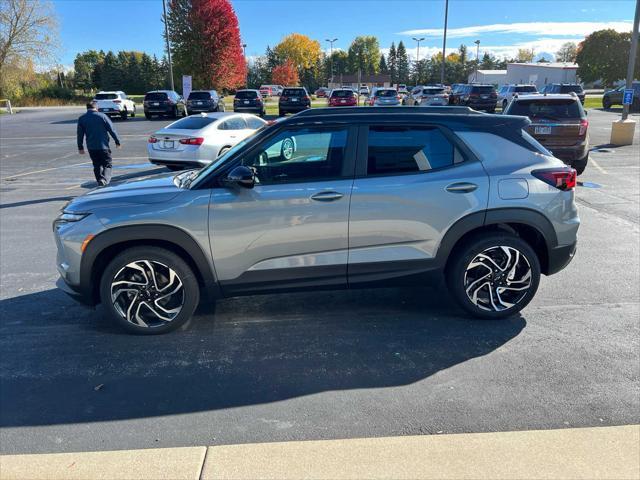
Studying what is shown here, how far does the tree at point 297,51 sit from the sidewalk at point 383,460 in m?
107

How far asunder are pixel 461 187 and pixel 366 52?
141 m

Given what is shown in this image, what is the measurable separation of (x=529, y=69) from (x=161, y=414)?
78.4m

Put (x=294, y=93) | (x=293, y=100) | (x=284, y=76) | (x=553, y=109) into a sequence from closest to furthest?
1. (x=553, y=109)
2. (x=293, y=100)
3. (x=294, y=93)
4. (x=284, y=76)

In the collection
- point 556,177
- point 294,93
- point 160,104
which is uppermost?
point 294,93

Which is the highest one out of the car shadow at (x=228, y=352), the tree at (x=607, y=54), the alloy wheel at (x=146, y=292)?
the tree at (x=607, y=54)

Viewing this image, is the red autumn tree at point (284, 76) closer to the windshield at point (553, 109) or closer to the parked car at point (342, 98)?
the parked car at point (342, 98)

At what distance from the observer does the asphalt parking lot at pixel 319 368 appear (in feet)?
10.0

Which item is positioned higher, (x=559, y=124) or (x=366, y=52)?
(x=366, y=52)

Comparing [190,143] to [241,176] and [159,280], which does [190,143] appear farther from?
[241,176]

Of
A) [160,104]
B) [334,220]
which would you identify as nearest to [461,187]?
[334,220]

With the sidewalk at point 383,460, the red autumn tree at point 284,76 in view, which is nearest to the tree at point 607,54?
the red autumn tree at point 284,76

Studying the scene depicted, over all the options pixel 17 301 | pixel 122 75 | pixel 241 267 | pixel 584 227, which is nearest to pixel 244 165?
pixel 241 267

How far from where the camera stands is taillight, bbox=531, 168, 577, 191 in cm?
424

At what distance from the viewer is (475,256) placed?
14.0 ft
